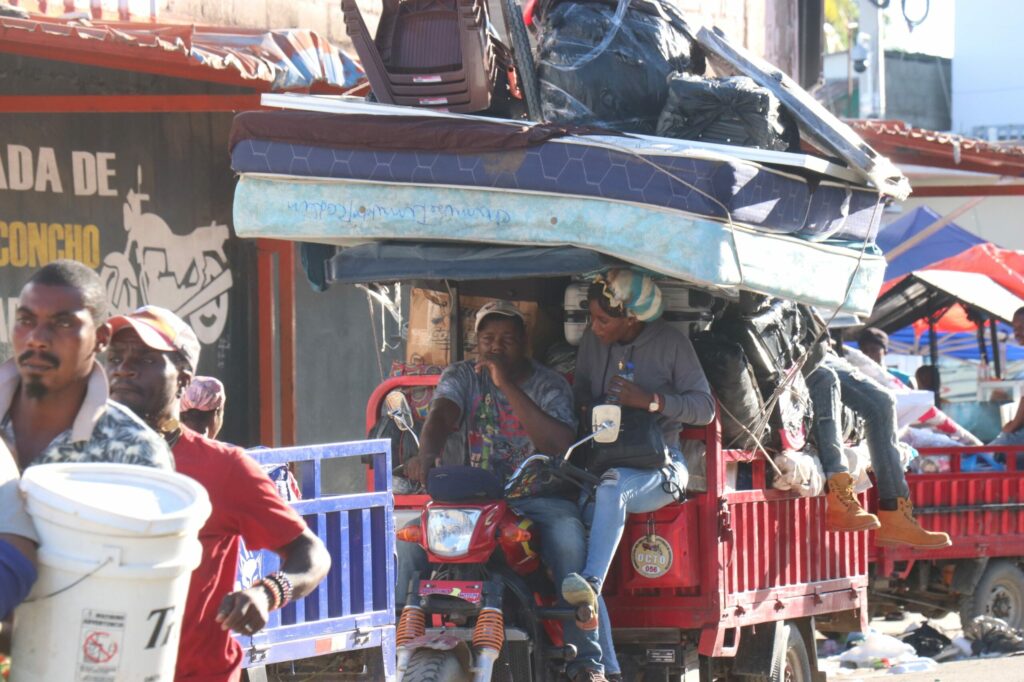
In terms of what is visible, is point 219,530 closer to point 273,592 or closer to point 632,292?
point 273,592

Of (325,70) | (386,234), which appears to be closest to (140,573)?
(386,234)

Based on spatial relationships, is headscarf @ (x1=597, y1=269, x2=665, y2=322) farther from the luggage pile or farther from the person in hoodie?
the luggage pile

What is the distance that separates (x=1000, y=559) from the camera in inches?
469

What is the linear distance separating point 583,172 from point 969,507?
592cm

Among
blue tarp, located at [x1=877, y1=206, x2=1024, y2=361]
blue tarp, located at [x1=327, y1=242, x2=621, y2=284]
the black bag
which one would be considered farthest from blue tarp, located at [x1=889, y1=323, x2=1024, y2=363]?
blue tarp, located at [x1=327, y1=242, x2=621, y2=284]

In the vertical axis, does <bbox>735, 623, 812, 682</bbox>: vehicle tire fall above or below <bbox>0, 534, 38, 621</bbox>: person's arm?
below

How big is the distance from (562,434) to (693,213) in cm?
116

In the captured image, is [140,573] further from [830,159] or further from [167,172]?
[167,172]

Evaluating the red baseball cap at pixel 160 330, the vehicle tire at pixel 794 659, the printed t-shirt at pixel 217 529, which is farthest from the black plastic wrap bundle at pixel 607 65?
the printed t-shirt at pixel 217 529

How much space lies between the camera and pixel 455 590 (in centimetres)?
651

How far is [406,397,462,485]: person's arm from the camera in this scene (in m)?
7.32

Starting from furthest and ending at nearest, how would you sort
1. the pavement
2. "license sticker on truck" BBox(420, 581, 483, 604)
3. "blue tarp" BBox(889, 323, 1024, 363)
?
"blue tarp" BBox(889, 323, 1024, 363) → the pavement → "license sticker on truck" BBox(420, 581, 483, 604)

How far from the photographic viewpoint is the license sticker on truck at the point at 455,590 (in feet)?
21.2

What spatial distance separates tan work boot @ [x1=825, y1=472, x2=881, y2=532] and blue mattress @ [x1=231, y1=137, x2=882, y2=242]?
1.81 meters
